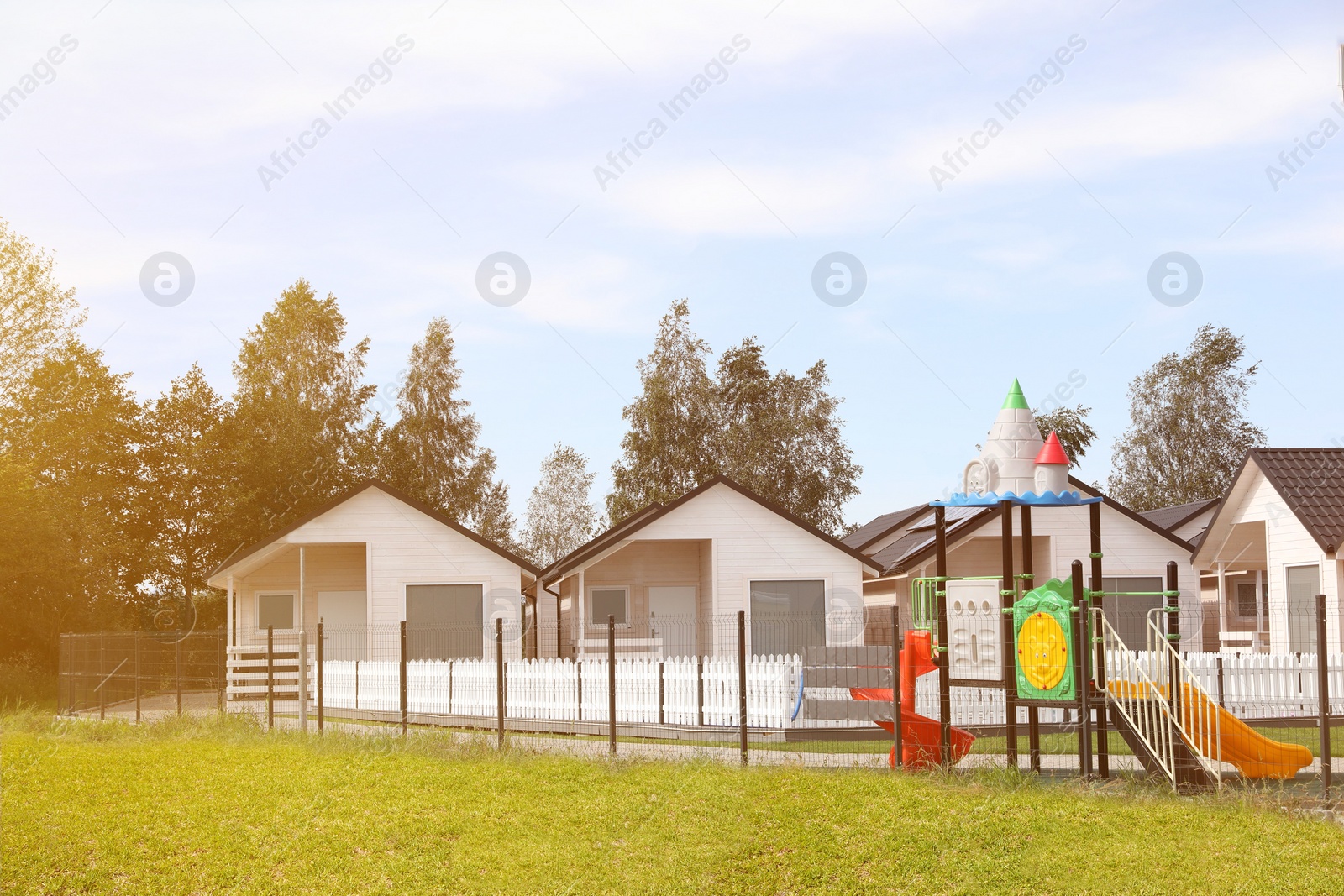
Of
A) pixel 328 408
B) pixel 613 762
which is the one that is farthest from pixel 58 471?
pixel 613 762

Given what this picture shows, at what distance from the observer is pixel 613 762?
45.7ft

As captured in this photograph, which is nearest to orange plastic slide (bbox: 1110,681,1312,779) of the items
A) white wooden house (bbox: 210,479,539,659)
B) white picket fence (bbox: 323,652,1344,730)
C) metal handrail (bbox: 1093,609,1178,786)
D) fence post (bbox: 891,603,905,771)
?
metal handrail (bbox: 1093,609,1178,786)

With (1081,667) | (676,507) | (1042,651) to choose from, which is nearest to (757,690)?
(1042,651)

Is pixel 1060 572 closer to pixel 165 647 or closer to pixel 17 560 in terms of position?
pixel 165 647

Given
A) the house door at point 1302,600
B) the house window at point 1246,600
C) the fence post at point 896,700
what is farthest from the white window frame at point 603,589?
the fence post at point 896,700

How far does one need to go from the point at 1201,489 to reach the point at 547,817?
48.3 m

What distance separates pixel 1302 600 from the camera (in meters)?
25.6

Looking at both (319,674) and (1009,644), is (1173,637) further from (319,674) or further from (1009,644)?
(319,674)

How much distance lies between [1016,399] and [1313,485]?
1415 cm

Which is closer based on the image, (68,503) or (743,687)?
(743,687)

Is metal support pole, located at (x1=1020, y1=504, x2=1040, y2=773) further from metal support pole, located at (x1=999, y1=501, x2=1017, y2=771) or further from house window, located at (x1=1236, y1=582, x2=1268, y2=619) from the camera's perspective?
house window, located at (x1=1236, y1=582, x2=1268, y2=619)

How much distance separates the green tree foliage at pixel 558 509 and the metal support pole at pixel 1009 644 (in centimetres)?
4809

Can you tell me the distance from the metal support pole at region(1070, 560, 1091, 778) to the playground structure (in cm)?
1

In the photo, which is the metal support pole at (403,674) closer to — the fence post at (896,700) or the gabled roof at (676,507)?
the fence post at (896,700)
